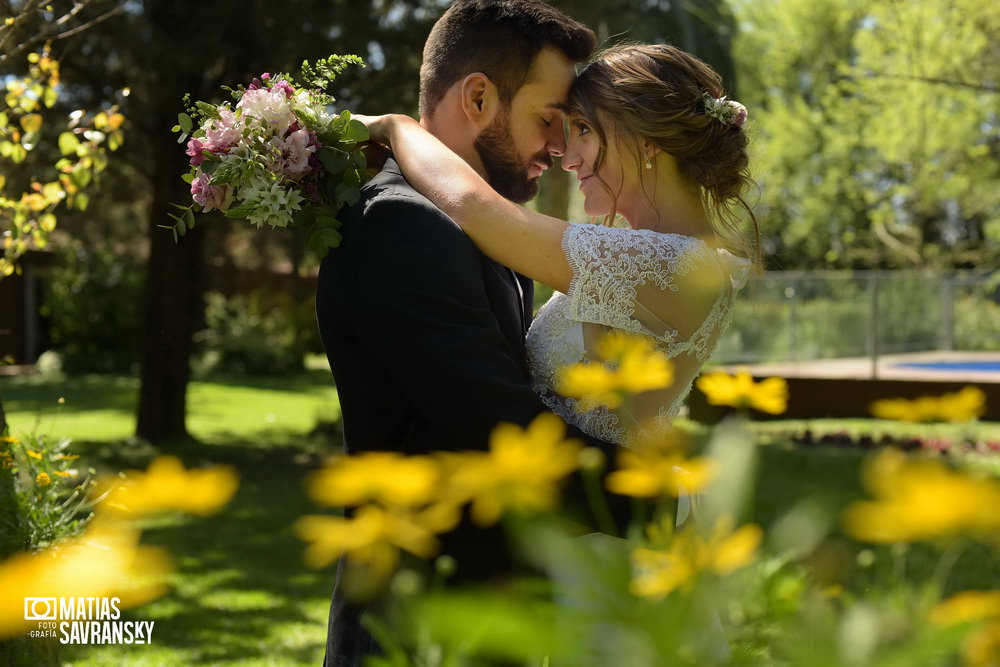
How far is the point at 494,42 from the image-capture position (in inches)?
91.0

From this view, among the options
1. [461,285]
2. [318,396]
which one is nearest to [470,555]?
[461,285]

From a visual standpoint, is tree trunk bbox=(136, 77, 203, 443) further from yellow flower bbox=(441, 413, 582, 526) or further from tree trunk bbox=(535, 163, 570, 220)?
yellow flower bbox=(441, 413, 582, 526)

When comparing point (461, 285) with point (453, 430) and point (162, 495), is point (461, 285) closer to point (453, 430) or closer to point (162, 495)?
point (453, 430)

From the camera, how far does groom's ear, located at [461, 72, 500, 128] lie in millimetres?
2318

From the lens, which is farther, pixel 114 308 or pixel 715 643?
pixel 114 308

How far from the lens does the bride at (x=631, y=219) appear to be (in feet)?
6.92

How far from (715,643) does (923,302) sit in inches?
838

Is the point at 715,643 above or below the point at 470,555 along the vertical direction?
above

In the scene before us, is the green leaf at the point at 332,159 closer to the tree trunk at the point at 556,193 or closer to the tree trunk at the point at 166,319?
the tree trunk at the point at 166,319

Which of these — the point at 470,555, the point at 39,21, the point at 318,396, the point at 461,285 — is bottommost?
the point at 318,396

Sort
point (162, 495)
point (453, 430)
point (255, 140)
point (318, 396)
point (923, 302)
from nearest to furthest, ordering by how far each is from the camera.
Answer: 1. point (162, 495)
2. point (453, 430)
3. point (255, 140)
4. point (318, 396)
5. point (923, 302)

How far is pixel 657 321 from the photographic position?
7.41 feet


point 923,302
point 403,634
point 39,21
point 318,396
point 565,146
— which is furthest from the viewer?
point 923,302

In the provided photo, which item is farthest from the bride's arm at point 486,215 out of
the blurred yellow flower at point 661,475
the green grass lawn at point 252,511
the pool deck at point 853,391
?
the pool deck at point 853,391
